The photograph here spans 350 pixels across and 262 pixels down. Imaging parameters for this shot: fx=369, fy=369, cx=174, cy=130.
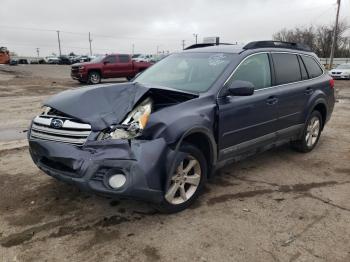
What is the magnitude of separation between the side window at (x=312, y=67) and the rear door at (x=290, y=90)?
0.17 metres

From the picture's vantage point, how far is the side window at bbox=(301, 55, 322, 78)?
599cm

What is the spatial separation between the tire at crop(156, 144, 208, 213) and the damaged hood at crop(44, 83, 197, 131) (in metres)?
0.67

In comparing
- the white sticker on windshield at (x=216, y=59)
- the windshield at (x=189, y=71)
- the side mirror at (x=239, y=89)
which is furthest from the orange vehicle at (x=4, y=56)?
the side mirror at (x=239, y=89)

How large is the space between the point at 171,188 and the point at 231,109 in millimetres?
1213

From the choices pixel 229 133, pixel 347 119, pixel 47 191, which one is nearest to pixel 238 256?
pixel 229 133

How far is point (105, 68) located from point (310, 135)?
16.8 metres

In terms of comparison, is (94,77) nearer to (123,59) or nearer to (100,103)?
(123,59)

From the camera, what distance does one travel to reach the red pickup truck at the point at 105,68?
20.6 metres

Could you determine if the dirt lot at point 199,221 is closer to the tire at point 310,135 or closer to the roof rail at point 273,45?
the tire at point 310,135

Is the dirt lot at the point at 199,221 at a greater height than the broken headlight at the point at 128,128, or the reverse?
the broken headlight at the point at 128,128

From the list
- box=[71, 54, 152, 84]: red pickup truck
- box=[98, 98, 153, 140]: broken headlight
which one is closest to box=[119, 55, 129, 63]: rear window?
box=[71, 54, 152, 84]: red pickup truck

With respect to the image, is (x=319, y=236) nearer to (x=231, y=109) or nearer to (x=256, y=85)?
(x=231, y=109)

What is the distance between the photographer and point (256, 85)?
15.6 ft

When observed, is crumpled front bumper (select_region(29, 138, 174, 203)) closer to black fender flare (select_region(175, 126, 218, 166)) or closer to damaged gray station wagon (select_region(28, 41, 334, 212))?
damaged gray station wagon (select_region(28, 41, 334, 212))
